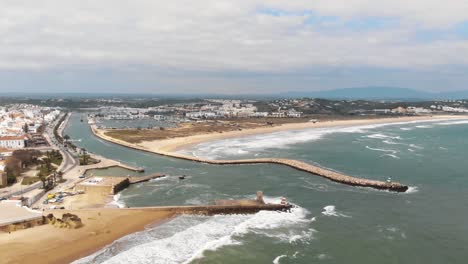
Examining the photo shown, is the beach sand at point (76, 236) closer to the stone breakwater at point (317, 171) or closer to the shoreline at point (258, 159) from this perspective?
the stone breakwater at point (317, 171)

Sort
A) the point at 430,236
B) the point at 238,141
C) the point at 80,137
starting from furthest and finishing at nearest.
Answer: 1. the point at 80,137
2. the point at 238,141
3. the point at 430,236

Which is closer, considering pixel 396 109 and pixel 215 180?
pixel 215 180

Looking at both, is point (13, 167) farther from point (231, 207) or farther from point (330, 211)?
point (330, 211)

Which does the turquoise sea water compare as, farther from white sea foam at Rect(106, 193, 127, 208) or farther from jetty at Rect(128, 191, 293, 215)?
jetty at Rect(128, 191, 293, 215)

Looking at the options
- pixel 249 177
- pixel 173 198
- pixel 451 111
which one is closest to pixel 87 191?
pixel 173 198

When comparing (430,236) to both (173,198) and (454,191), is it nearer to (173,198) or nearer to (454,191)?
(454,191)

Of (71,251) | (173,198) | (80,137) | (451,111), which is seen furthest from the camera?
(451,111)
